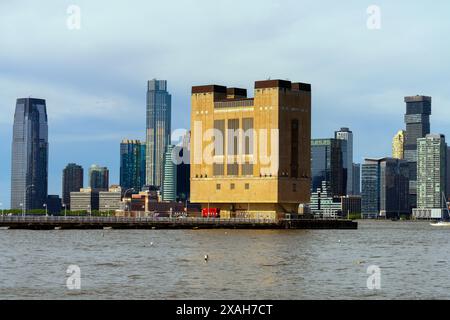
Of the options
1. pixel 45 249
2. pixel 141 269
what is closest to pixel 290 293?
pixel 141 269

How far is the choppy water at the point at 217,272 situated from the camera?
233 ft

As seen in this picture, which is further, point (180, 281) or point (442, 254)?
point (442, 254)

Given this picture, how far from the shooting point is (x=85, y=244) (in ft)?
459

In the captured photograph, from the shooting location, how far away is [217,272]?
290 feet

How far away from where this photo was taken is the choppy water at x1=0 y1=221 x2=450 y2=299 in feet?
233

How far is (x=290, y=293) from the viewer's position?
71.3 meters

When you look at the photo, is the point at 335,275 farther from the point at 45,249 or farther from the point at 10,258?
the point at 45,249
